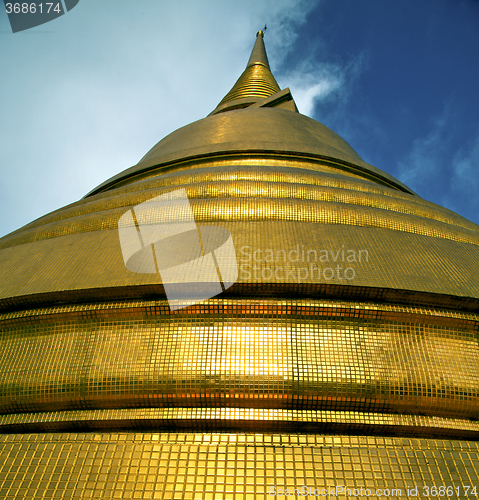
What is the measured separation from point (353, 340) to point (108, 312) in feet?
11.5

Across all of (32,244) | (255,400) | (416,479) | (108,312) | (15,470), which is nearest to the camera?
(416,479)

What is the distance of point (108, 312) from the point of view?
15.5ft

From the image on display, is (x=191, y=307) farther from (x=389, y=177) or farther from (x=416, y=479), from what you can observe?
(x=389, y=177)

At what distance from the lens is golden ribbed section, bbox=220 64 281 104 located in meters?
18.5

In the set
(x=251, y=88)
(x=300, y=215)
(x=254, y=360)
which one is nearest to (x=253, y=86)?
(x=251, y=88)

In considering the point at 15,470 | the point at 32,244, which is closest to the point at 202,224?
the point at 32,244

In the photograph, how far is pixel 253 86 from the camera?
62.7 ft

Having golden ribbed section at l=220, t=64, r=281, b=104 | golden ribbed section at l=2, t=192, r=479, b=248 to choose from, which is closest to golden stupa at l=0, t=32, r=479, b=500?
golden ribbed section at l=2, t=192, r=479, b=248

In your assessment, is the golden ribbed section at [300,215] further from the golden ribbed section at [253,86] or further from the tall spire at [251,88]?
the golden ribbed section at [253,86]

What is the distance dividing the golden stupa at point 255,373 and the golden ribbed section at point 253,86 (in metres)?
15.2

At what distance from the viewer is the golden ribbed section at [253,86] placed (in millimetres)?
18500

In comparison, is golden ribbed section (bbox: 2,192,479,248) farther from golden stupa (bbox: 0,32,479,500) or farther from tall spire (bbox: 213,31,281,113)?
tall spire (bbox: 213,31,281,113)

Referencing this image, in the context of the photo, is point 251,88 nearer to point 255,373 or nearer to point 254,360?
point 254,360

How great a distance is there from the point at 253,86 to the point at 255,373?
18.8 meters
